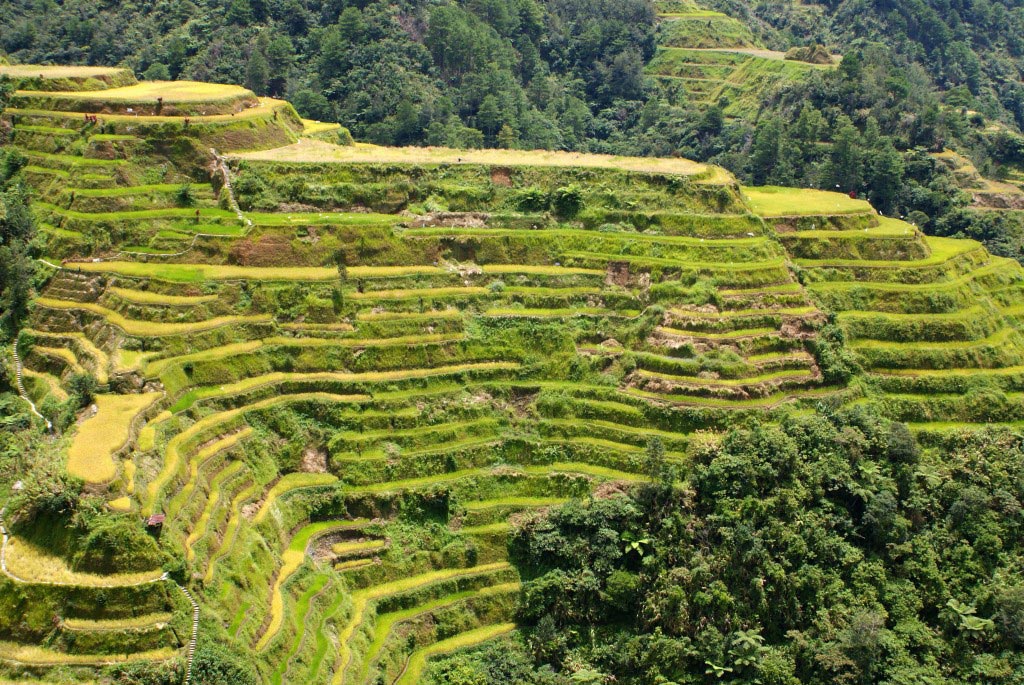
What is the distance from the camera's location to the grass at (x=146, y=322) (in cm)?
4097

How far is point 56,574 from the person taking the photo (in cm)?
3066

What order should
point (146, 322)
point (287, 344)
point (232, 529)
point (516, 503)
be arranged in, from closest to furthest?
1. point (232, 529)
2. point (516, 503)
3. point (146, 322)
4. point (287, 344)

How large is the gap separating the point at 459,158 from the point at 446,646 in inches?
1051

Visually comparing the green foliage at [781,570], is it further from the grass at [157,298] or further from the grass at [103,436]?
the grass at [157,298]

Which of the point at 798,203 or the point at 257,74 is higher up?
the point at 798,203

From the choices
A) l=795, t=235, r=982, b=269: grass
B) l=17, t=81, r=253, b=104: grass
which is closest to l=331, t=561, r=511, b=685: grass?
l=795, t=235, r=982, b=269: grass

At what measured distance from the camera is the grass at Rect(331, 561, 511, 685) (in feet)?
113

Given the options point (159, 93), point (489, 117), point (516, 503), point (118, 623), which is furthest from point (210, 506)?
point (489, 117)

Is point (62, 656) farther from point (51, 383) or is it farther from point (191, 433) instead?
point (51, 383)

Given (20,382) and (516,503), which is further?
(20,382)

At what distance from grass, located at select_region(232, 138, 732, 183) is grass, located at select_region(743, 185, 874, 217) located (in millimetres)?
2657

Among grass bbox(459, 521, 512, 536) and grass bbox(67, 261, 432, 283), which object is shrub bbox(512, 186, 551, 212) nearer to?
grass bbox(67, 261, 432, 283)

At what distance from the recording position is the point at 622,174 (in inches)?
2100

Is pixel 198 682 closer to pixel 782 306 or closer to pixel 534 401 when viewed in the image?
pixel 534 401
